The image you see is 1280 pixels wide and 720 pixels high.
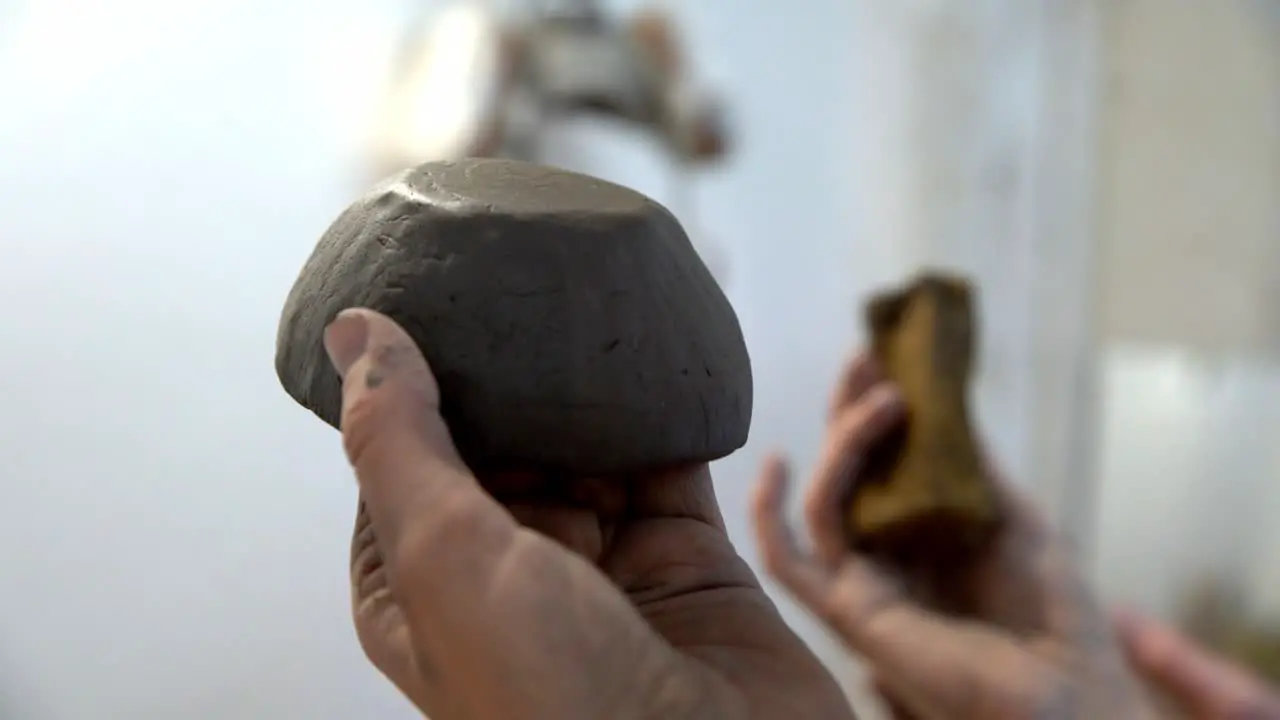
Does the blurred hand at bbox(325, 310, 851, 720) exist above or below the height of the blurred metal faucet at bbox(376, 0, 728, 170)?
below

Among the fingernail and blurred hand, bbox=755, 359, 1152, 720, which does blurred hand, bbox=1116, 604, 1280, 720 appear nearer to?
blurred hand, bbox=755, 359, 1152, 720

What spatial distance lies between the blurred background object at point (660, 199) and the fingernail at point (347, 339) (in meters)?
0.10

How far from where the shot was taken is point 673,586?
17.2 inches

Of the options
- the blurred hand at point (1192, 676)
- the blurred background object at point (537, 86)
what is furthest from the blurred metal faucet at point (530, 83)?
the blurred hand at point (1192, 676)

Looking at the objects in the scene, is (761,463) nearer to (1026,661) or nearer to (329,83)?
(1026,661)

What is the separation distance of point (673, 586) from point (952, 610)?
34 centimetres

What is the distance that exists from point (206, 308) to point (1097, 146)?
2.84 feet

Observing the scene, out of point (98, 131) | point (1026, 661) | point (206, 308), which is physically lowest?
point (1026, 661)

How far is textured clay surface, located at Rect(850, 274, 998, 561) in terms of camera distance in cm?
71

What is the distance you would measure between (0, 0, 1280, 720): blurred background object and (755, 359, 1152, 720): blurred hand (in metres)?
0.04

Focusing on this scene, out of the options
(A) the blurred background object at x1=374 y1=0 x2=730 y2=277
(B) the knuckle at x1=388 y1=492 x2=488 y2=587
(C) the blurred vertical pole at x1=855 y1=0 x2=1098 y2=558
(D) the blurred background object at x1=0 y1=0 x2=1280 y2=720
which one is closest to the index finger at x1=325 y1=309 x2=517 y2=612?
(B) the knuckle at x1=388 y1=492 x2=488 y2=587

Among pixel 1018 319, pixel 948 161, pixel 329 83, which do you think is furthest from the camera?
pixel 948 161

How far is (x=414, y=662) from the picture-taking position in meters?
0.38

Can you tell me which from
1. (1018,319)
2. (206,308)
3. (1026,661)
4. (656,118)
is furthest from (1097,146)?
(206,308)
